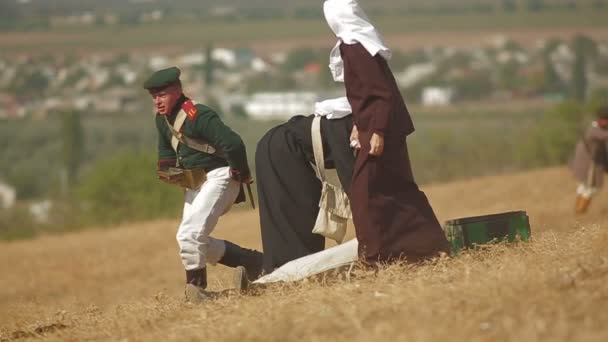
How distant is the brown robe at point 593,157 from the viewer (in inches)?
901

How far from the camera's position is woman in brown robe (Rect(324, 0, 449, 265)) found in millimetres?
10312

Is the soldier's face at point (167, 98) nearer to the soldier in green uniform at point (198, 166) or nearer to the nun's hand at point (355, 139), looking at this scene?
the soldier in green uniform at point (198, 166)

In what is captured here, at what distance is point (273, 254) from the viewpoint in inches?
423

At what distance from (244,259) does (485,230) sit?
1.79 meters

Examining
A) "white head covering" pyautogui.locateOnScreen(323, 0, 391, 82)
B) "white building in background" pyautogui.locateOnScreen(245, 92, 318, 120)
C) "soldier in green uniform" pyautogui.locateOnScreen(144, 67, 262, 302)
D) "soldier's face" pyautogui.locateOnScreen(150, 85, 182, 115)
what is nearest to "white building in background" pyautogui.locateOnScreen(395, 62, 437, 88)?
"white building in background" pyautogui.locateOnScreen(245, 92, 318, 120)

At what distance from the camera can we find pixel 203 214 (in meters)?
10.6

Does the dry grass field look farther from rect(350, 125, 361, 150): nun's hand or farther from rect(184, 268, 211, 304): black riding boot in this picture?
→ rect(350, 125, 361, 150): nun's hand

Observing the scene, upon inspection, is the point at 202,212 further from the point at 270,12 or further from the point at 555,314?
the point at 270,12

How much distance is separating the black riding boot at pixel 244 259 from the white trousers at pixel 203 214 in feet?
0.81

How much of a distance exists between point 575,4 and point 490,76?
2023 centimetres

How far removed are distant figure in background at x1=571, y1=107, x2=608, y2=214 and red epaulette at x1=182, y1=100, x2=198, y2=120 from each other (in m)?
12.8

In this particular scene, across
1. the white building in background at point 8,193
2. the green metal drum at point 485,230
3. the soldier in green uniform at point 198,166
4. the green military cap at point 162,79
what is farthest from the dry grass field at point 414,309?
the white building in background at point 8,193

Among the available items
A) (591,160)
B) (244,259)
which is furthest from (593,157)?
(244,259)

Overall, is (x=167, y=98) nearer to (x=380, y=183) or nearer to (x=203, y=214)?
(x=203, y=214)
